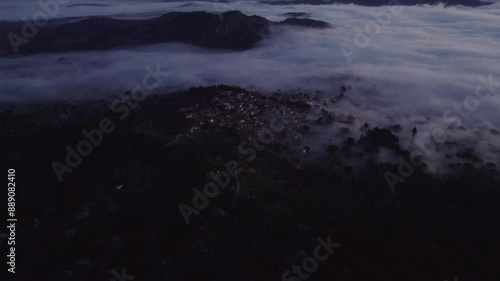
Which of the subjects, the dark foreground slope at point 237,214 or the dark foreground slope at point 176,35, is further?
the dark foreground slope at point 176,35

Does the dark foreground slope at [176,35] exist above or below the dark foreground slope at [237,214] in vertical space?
below

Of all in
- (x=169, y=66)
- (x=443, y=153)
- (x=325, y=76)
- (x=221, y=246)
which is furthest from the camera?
(x=169, y=66)

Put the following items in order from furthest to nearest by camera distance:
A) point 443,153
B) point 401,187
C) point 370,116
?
point 370,116 → point 443,153 → point 401,187

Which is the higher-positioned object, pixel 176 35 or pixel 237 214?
pixel 237 214

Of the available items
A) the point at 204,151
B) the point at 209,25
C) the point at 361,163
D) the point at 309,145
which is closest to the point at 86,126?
the point at 204,151

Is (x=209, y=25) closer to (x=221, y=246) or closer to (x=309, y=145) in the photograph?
(x=309, y=145)

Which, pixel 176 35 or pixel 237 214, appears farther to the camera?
pixel 176 35
